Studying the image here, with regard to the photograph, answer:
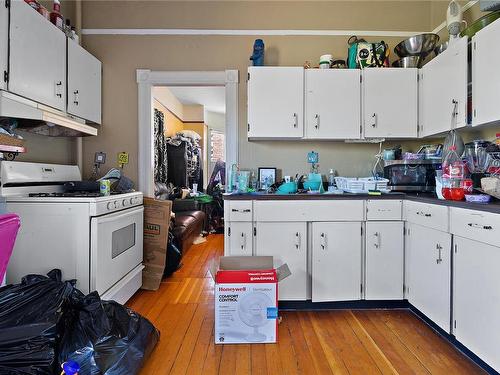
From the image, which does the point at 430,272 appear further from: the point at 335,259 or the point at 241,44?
the point at 241,44

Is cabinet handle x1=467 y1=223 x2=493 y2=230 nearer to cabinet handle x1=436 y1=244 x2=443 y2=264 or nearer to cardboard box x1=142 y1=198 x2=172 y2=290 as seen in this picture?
cabinet handle x1=436 y1=244 x2=443 y2=264

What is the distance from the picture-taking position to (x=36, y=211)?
182 cm

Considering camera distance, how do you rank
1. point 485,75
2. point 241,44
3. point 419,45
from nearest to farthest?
point 485,75 → point 419,45 → point 241,44

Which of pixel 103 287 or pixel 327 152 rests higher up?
pixel 327 152

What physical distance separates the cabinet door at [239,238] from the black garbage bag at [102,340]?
0.82 m

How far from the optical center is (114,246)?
6.76 ft

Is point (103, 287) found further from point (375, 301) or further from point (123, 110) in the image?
point (375, 301)

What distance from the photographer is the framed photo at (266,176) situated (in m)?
2.72

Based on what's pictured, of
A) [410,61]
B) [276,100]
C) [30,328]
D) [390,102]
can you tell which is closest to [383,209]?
[390,102]

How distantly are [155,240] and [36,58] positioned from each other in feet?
5.46

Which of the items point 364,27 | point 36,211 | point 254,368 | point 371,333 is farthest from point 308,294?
point 364,27

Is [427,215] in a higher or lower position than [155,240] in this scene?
higher

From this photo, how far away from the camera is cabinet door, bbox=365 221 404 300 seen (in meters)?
2.18

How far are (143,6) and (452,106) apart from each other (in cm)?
288
